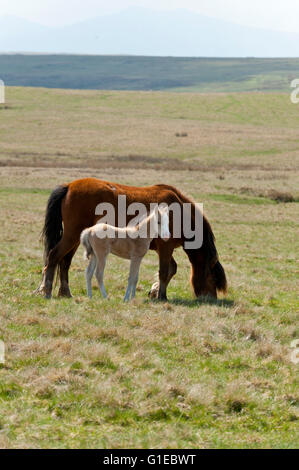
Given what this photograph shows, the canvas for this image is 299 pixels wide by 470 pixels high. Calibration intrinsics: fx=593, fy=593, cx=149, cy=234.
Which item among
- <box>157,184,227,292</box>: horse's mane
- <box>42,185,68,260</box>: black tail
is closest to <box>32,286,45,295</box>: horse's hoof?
<box>42,185,68,260</box>: black tail

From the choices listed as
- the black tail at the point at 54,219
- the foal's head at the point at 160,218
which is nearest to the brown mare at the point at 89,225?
the black tail at the point at 54,219

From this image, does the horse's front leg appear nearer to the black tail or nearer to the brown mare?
the brown mare

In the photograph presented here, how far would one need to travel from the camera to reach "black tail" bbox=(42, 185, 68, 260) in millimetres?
11789

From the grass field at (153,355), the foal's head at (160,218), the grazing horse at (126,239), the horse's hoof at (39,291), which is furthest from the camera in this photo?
the horse's hoof at (39,291)

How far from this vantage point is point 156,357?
8000 mm

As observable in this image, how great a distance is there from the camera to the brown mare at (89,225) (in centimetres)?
1159

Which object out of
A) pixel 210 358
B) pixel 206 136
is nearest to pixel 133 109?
pixel 206 136

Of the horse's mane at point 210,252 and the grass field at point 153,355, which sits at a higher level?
the horse's mane at point 210,252

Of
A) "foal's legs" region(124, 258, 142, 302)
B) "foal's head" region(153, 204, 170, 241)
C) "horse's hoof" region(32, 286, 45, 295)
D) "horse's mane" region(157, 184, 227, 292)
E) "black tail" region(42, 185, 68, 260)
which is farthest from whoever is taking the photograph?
"horse's mane" region(157, 184, 227, 292)

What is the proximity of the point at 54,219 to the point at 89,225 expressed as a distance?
78 cm

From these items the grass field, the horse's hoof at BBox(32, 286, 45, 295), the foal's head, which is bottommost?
the grass field

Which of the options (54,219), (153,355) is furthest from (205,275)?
(153,355)

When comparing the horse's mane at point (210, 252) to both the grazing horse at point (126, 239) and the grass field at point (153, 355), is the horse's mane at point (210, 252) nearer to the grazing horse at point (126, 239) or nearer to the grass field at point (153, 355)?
the grass field at point (153, 355)
